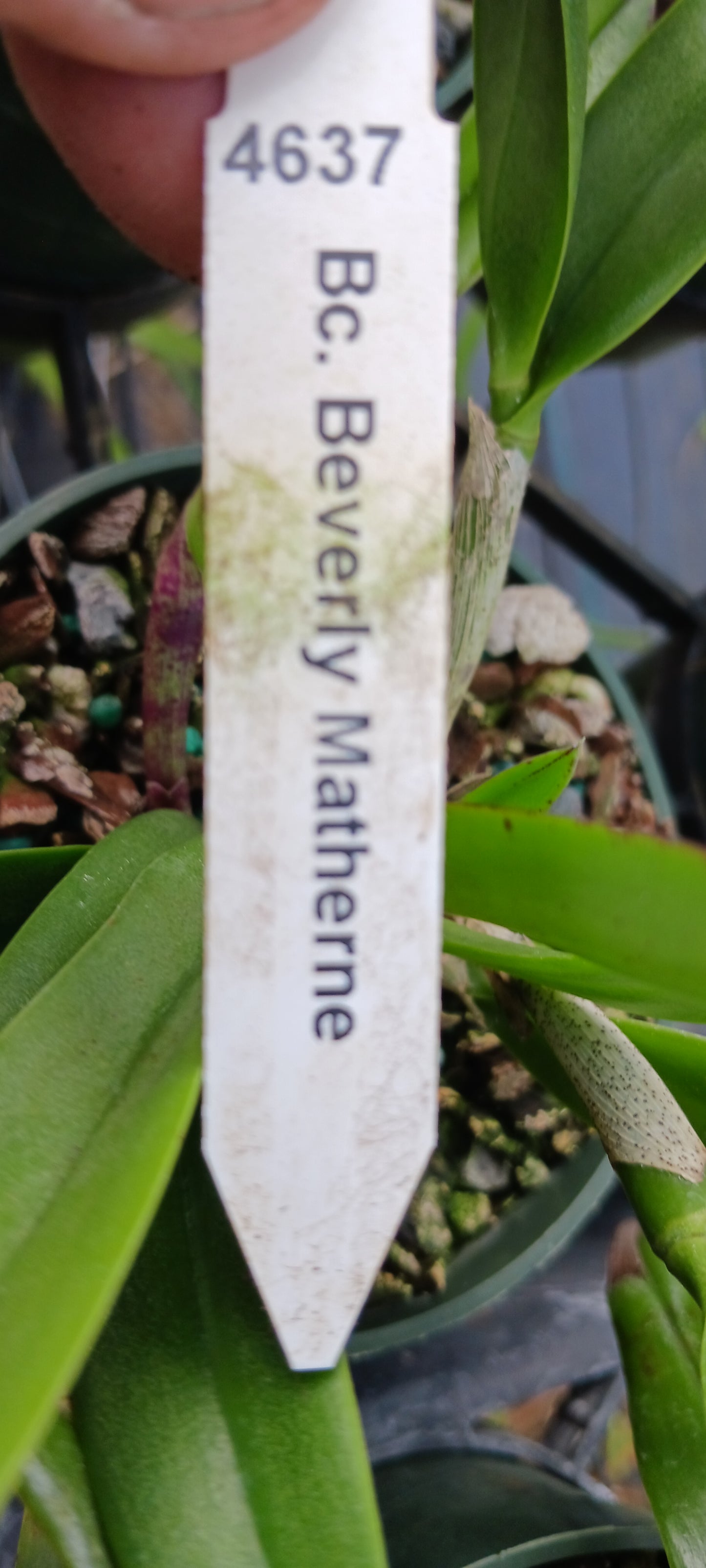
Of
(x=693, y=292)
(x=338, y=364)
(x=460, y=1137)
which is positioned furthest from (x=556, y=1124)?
(x=693, y=292)

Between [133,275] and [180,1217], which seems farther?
[133,275]

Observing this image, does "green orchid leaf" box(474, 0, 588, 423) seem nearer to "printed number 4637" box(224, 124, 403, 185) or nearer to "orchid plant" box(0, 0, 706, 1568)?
"orchid plant" box(0, 0, 706, 1568)

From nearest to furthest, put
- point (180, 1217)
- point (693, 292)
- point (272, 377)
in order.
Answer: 1. point (272, 377)
2. point (180, 1217)
3. point (693, 292)

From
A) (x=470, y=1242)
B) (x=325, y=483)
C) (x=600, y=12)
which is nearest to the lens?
(x=325, y=483)

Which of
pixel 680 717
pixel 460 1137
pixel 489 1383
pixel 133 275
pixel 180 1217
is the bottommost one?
pixel 489 1383

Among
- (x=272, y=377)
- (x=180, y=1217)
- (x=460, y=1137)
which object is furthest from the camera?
(x=460, y=1137)

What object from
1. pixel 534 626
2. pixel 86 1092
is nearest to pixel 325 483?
pixel 86 1092

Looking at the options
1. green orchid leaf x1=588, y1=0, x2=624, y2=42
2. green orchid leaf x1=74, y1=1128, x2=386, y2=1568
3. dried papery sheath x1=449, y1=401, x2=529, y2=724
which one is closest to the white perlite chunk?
dried papery sheath x1=449, y1=401, x2=529, y2=724

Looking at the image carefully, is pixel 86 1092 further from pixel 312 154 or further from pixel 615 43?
pixel 615 43

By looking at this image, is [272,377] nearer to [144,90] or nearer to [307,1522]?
[144,90]
